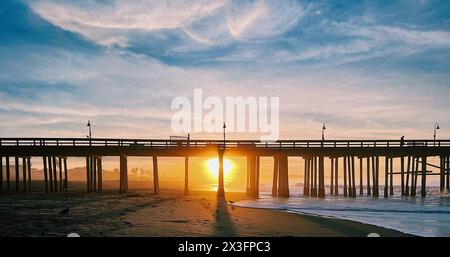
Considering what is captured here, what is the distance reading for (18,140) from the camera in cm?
3516

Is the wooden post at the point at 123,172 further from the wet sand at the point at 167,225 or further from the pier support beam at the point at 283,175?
the wet sand at the point at 167,225

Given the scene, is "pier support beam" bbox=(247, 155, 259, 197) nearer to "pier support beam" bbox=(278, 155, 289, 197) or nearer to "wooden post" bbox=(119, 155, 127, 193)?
"pier support beam" bbox=(278, 155, 289, 197)

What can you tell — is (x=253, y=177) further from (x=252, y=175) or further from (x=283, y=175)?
(x=283, y=175)

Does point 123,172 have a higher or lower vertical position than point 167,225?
lower

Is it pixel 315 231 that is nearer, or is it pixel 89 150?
pixel 315 231

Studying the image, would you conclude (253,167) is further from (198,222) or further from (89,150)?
(198,222)

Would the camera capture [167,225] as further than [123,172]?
No

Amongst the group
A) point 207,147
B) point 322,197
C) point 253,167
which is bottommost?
point 322,197

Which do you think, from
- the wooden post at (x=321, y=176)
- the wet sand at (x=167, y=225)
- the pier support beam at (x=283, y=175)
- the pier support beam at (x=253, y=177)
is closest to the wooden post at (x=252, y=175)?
the pier support beam at (x=253, y=177)

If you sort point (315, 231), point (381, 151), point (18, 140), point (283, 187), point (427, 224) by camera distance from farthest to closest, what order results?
point (283, 187), point (381, 151), point (18, 140), point (427, 224), point (315, 231)

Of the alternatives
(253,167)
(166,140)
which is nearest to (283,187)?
(253,167)

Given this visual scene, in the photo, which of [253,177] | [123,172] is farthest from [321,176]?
[123,172]
